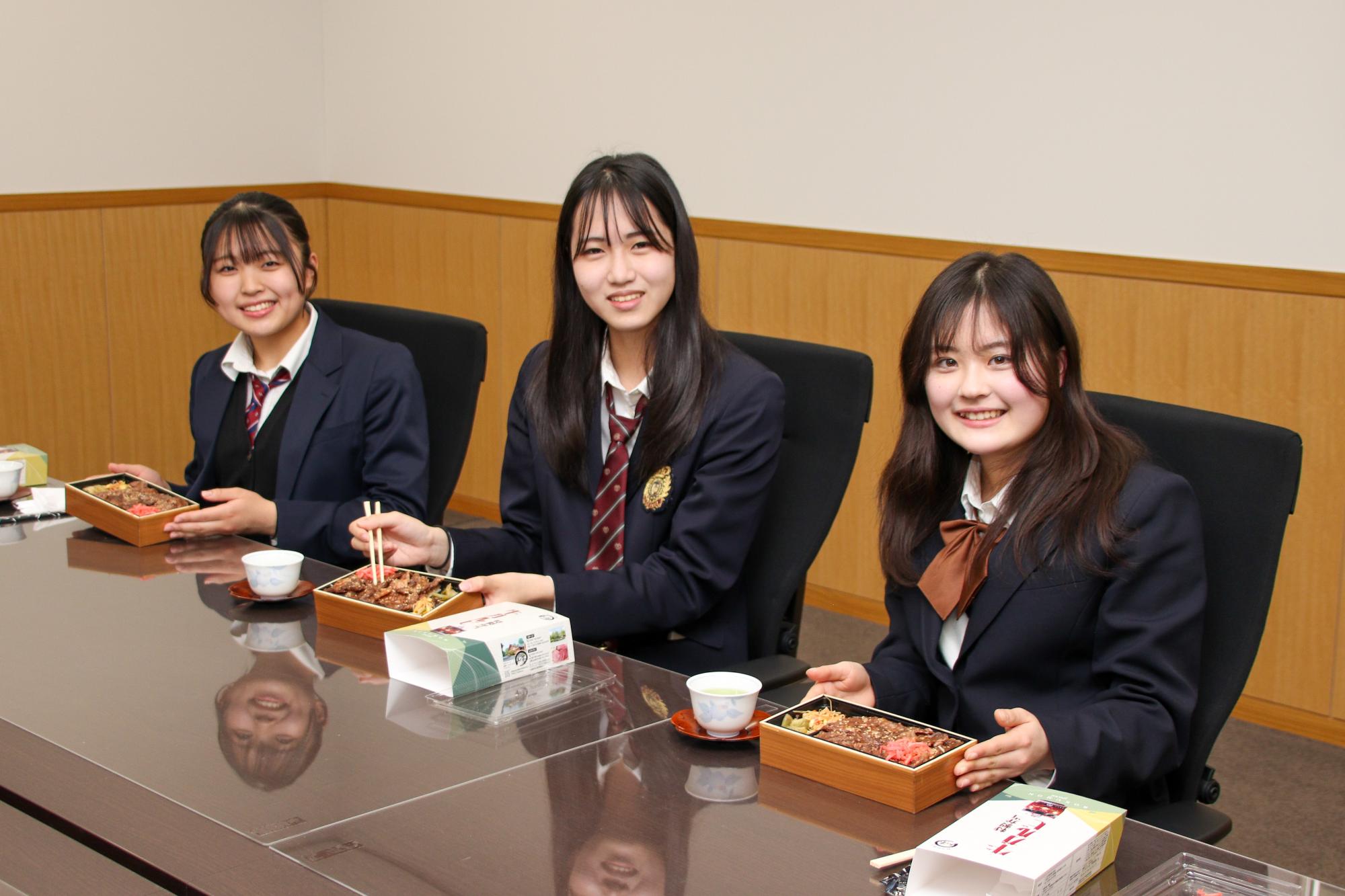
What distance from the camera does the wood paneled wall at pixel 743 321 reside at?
3.29 m

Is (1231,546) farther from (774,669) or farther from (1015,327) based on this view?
(774,669)

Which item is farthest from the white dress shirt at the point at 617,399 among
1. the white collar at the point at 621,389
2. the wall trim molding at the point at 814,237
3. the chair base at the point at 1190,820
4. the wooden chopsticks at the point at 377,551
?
the wall trim molding at the point at 814,237

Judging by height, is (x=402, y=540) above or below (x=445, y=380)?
below

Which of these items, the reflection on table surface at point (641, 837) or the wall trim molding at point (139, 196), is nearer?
the reflection on table surface at point (641, 837)

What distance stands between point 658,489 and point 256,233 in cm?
94

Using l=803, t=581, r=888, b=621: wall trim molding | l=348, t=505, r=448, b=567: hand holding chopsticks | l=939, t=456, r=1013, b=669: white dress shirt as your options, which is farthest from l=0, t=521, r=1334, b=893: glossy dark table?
l=803, t=581, r=888, b=621: wall trim molding

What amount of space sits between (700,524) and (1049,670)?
1.91 ft

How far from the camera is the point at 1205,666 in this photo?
5.57ft

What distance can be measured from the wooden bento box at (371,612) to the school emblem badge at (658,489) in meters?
0.40

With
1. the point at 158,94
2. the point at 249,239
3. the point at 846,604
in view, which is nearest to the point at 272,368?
the point at 249,239

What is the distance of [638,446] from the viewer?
2.19 m

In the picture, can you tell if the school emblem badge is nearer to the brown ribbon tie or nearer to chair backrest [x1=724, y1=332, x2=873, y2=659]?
chair backrest [x1=724, y1=332, x2=873, y2=659]

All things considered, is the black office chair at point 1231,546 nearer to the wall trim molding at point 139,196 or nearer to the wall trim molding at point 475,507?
the wall trim molding at point 475,507

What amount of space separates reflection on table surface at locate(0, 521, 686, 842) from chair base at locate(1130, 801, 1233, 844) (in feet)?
1.77
